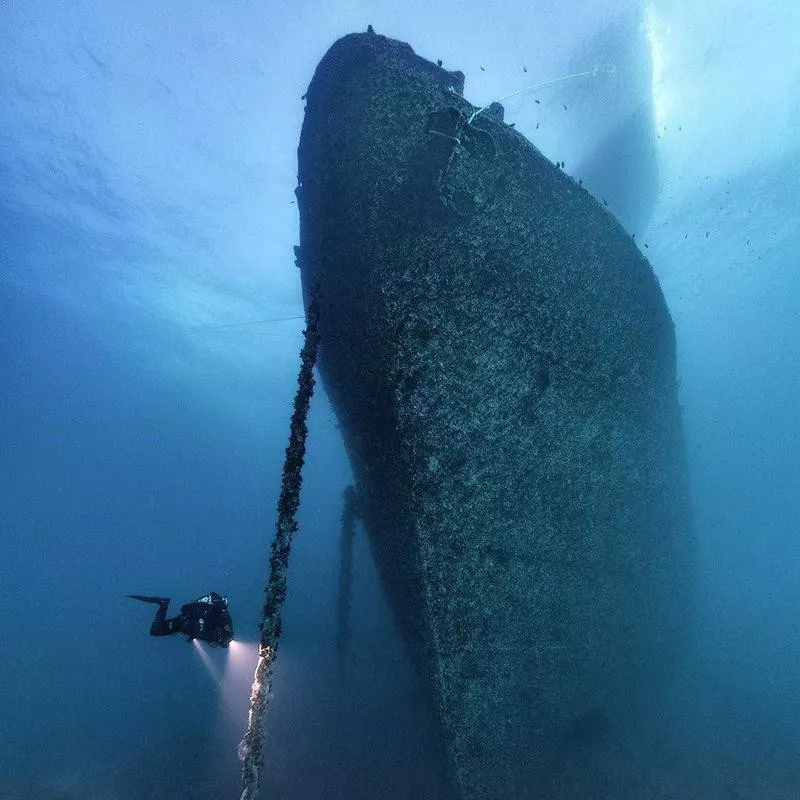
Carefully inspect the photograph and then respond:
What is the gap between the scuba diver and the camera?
493 cm

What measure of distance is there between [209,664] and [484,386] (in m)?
14.9

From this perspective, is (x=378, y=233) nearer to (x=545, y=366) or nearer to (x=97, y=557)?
(x=545, y=366)

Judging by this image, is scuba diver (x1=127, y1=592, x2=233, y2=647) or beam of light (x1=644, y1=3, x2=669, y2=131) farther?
beam of light (x1=644, y1=3, x2=669, y2=131)

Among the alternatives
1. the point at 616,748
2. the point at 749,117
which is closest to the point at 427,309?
the point at 616,748

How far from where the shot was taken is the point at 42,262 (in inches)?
1155

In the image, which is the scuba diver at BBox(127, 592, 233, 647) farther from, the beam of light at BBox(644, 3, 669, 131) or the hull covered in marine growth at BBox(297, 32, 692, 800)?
the beam of light at BBox(644, 3, 669, 131)

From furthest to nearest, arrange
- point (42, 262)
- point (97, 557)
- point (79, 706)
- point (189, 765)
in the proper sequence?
point (97, 557), point (42, 262), point (79, 706), point (189, 765)

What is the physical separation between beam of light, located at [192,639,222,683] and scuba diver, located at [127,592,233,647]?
10.1m

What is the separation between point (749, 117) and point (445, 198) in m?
20.5

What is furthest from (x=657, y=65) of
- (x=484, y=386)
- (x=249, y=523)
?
(x=249, y=523)

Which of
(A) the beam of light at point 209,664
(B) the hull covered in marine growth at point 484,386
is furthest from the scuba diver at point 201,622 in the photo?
(A) the beam of light at point 209,664

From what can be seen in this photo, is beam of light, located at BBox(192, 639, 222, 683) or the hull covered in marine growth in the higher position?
the hull covered in marine growth

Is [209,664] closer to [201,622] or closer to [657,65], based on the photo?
[201,622]

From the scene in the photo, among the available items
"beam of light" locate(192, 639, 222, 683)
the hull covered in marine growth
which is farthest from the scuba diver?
"beam of light" locate(192, 639, 222, 683)
